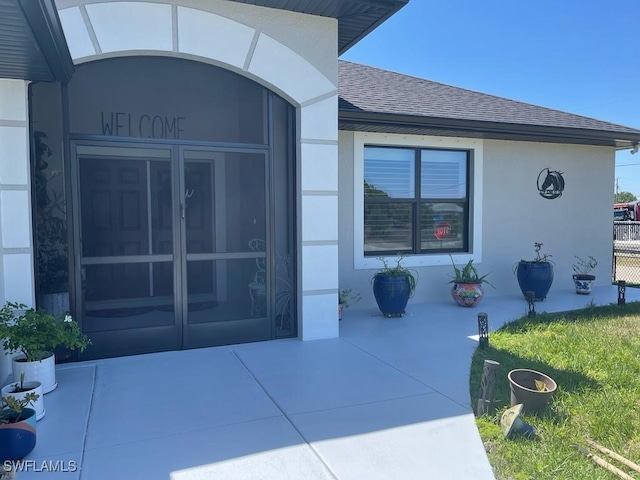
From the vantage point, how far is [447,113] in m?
7.44

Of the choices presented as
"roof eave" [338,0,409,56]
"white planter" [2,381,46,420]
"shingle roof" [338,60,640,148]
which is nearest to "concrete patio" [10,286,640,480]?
"white planter" [2,381,46,420]

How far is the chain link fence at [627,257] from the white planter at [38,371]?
10.9 meters

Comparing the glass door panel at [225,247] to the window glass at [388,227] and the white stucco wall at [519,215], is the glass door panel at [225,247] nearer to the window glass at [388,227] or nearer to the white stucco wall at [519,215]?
the white stucco wall at [519,215]

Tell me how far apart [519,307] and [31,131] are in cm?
711

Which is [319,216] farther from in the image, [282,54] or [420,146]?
[420,146]

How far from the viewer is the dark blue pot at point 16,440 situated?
109 inches

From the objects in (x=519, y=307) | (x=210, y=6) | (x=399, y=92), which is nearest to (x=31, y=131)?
(x=210, y=6)

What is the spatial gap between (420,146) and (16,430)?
6735mm

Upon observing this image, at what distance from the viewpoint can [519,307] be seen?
7.42 metres

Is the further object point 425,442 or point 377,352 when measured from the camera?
point 377,352

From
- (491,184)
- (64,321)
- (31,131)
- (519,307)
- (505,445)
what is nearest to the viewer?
(505,445)

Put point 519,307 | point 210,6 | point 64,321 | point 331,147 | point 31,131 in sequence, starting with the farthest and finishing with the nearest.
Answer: point 519,307
point 331,147
point 210,6
point 31,131
point 64,321

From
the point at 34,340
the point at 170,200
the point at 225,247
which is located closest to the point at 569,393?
the point at 225,247

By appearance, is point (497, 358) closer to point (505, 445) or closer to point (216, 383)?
point (505, 445)
